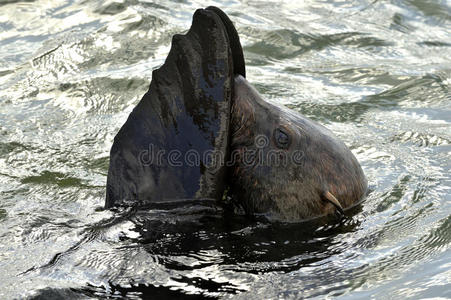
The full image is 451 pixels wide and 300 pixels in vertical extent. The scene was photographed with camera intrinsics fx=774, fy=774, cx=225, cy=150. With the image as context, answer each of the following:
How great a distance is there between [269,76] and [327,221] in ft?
10.7

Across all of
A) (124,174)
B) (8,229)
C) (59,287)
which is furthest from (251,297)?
(8,229)

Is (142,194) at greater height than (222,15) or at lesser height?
lesser

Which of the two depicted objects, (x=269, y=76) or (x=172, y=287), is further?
(x=269, y=76)

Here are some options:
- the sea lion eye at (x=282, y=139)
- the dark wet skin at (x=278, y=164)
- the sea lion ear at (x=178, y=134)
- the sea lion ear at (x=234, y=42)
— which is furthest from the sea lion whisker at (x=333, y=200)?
the sea lion ear at (x=234, y=42)

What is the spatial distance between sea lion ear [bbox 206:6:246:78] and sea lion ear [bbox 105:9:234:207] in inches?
6.1

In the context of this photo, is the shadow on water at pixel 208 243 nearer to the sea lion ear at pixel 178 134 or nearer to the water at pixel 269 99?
the water at pixel 269 99

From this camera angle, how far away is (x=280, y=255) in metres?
4.23

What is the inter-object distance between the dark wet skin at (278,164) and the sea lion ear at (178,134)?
19 centimetres

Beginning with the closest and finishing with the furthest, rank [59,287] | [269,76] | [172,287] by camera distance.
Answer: [59,287]
[172,287]
[269,76]

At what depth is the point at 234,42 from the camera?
4480mm

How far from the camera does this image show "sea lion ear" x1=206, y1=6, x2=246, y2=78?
4391mm

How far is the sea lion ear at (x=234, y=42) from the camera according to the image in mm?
4391

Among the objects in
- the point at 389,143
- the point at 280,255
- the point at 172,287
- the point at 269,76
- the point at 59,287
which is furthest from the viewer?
the point at 269,76

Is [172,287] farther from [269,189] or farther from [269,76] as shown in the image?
[269,76]
